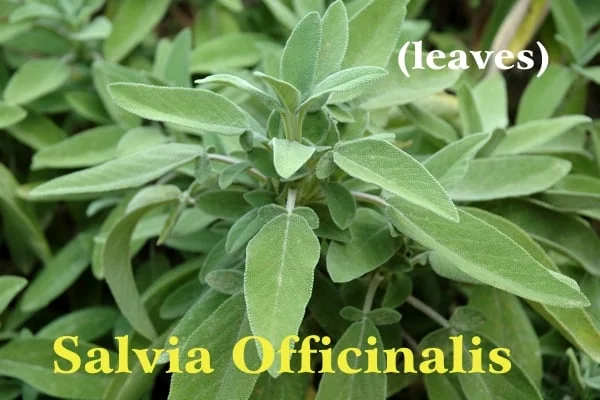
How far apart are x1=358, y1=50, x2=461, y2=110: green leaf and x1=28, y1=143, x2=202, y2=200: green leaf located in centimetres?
18

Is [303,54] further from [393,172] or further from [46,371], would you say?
[46,371]

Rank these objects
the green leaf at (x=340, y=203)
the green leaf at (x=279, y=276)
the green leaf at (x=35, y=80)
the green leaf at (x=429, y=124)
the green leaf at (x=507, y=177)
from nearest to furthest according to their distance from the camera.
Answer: the green leaf at (x=279, y=276) < the green leaf at (x=340, y=203) < the green leaf at (x=507, y=177) < the green leaf at (x=429, y=124) < the green leaf at (x=35, y=80)

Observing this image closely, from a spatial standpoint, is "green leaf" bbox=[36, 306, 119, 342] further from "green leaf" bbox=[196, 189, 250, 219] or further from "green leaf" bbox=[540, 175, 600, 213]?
"green leaf" bbox=[540, 175, 600, 213]

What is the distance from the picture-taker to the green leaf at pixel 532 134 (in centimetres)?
79

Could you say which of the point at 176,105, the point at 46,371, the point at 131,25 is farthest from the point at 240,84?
the point at 131,25

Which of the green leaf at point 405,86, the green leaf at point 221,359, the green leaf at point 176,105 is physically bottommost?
the green leaf at point 221,359

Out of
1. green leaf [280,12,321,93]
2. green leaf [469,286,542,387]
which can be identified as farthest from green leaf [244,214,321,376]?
green leaf [469,286,542,387]

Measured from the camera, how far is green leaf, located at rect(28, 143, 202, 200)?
2.06ft

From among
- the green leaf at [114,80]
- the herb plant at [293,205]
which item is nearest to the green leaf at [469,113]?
the herb plant at [293,205]

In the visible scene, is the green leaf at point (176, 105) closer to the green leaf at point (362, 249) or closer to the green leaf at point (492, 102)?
the green leaf at point (362, 249)

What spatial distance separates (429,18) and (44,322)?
0.73 meters

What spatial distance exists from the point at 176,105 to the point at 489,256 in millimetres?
248

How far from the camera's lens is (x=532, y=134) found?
802mm

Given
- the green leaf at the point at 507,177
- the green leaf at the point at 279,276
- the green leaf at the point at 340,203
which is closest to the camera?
the green leaf at the point at 279,276
